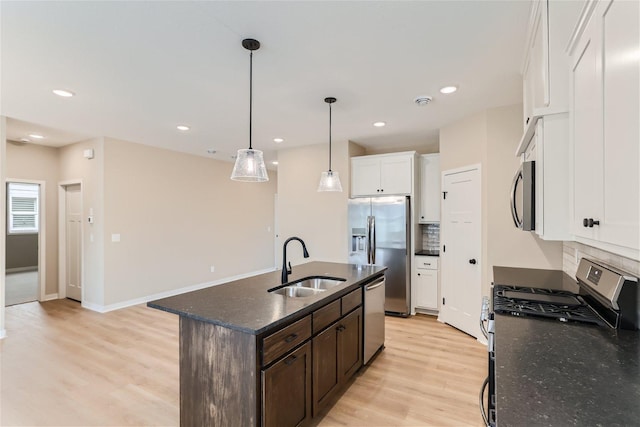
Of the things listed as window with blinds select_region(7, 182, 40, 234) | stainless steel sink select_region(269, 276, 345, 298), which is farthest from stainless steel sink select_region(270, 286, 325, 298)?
window with blinds select_region(7, 182, 40, 234)

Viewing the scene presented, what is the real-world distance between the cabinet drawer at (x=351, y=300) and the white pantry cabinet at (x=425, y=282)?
2.05 meters

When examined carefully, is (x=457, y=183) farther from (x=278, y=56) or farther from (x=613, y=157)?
(x=613, y=157)

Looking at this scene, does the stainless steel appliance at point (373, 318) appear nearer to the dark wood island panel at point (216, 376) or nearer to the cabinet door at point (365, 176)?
the dark wood island panel at point (216, 376)

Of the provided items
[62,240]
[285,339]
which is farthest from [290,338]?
[62,240]

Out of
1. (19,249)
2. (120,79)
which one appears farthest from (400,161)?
(19,249)

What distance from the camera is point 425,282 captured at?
448 centimetres

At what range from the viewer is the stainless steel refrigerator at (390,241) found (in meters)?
4.43

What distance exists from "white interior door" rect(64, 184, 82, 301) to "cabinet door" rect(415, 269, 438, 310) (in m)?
5.48

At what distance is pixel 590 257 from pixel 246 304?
2.22m

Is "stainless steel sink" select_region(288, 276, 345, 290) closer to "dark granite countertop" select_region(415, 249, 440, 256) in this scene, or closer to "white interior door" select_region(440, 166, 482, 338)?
"white interior door" select_region(440, 166, 482, 338)

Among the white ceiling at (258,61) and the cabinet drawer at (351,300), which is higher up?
the white ceiling at (258,61)

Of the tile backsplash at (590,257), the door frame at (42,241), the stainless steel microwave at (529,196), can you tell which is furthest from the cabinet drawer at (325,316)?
the door frame at (42,241)

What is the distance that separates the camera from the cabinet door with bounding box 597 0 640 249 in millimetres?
865

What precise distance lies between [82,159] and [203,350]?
187 inches
